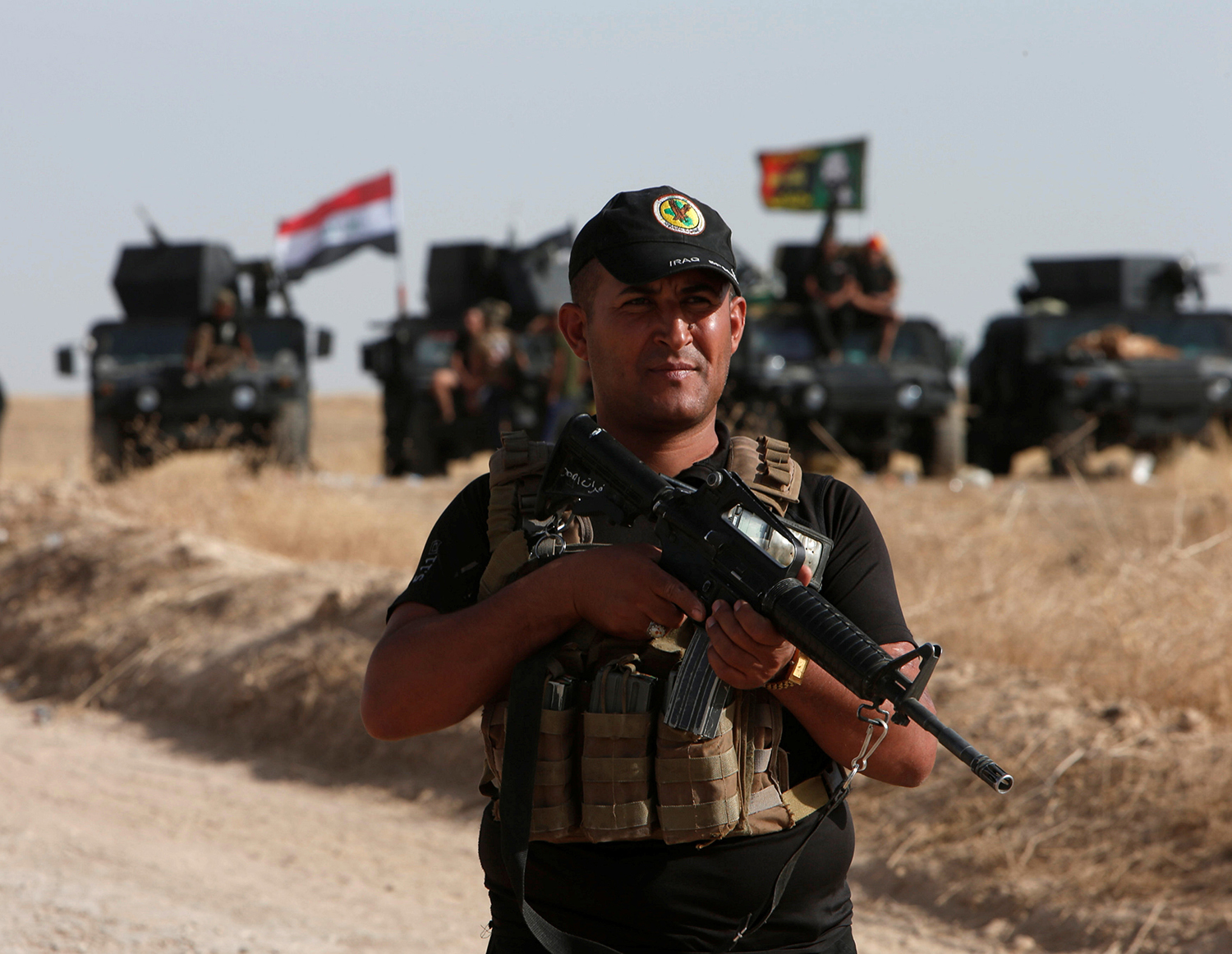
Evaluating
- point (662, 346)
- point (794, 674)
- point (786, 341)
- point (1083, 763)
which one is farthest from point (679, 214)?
point (786, 341)

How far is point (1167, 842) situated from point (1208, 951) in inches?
17.4

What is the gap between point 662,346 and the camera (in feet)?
5.99

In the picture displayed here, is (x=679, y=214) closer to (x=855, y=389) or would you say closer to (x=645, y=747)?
(x=645, y=747)

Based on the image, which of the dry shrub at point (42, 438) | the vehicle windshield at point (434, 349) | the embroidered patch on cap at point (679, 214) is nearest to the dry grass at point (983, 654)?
the embroidered patch on cap at point (679, 214)

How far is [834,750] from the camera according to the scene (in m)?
1.74

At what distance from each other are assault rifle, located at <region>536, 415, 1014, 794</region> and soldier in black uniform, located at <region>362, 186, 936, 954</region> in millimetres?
32

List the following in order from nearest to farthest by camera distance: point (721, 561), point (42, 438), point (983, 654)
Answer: point (721, 561) < point (983, 654) < point (42, 438)

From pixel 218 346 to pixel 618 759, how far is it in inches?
485

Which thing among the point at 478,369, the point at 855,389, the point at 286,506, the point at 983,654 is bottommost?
the point at 286,506

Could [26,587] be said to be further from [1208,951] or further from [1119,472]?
[1119,472]

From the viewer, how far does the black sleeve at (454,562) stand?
1.86 meters

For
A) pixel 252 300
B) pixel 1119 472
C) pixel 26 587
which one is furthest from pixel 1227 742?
pixel 252 300


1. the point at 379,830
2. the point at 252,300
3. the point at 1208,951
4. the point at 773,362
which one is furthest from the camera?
the point at 252,300

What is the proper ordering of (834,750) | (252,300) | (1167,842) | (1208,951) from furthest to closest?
(252,300), (1167,842), (1208,951), (834,750)
